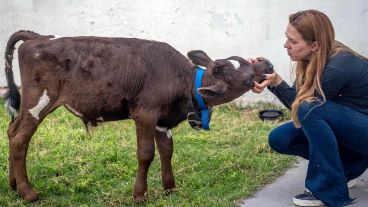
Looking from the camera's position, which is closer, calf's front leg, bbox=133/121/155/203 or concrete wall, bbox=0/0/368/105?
calf's front leg, bbox=133/121/155/203

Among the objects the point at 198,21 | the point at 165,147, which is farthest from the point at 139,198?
the point at 198,21

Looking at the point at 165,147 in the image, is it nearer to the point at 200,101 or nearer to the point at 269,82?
the point at 200,101

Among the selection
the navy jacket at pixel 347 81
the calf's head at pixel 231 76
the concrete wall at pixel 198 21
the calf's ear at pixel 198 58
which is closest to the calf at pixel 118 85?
the calf's head at pixel 231 76

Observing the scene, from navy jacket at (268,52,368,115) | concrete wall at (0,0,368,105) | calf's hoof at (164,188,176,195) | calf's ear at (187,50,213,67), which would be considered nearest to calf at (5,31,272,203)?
calf's ear at (187,50,213,67)

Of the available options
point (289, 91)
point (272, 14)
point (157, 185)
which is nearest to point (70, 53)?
point (157, 185)

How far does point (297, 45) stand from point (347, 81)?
459 millimetres

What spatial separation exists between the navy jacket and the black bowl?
339 centimetres

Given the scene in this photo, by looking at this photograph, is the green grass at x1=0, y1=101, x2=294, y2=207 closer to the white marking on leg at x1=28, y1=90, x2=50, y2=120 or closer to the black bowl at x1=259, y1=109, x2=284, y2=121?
the black bowl at x1=259, y1=109, x2=284, y2=121

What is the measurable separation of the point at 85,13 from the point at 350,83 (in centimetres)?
546

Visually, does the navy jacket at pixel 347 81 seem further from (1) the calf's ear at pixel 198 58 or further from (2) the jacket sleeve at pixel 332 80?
(1) the calf's ear at pixel 198 58

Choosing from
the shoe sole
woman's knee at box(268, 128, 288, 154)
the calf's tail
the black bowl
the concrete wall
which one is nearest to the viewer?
the shoe sole

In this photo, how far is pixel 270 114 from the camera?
861cm

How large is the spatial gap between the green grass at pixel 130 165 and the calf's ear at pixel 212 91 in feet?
2.79

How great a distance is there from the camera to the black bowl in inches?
336
